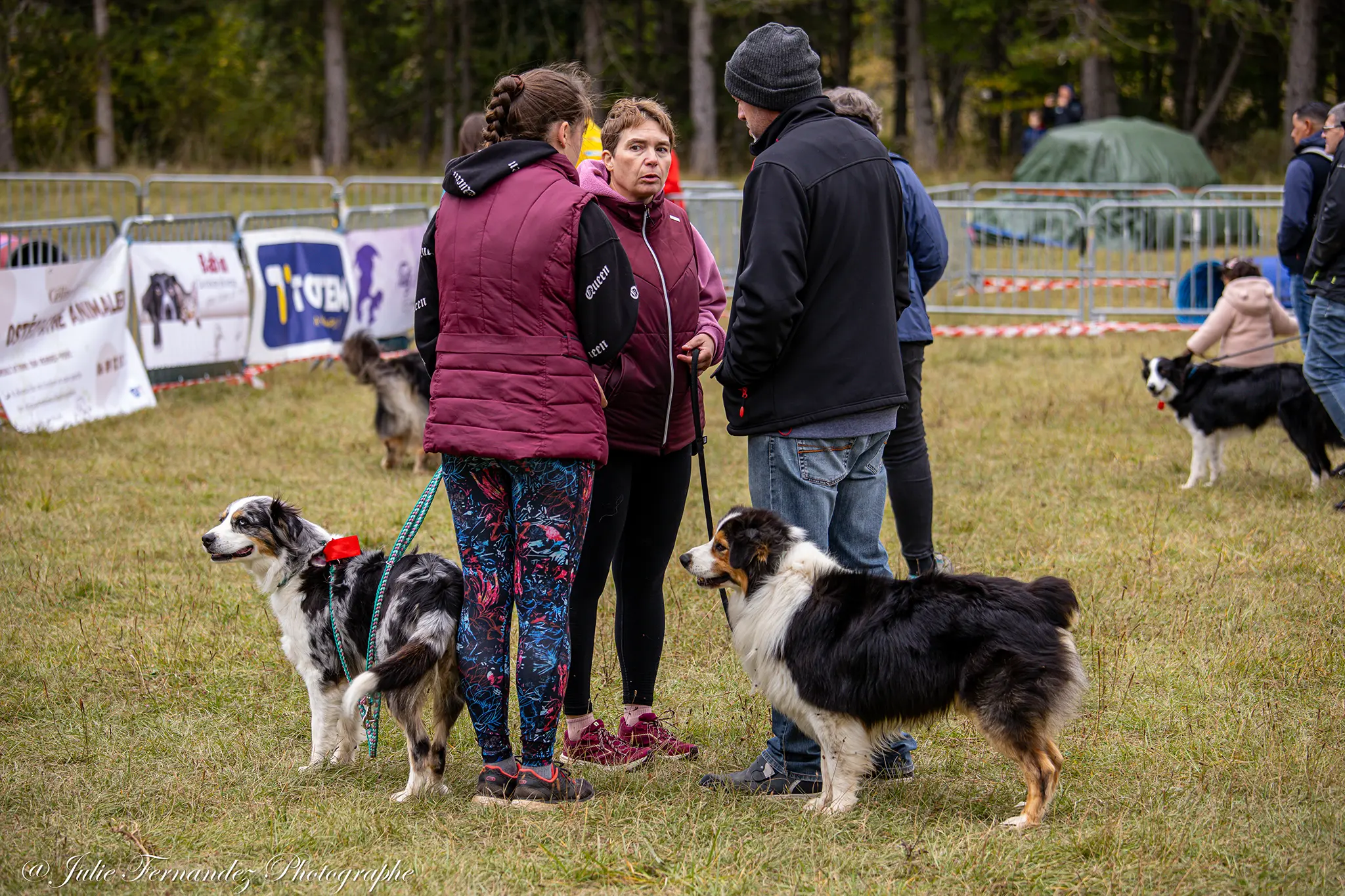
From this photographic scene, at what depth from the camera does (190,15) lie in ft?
99.7

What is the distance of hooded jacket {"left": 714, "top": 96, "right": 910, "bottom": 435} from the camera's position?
3.16m

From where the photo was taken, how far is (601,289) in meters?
3.12

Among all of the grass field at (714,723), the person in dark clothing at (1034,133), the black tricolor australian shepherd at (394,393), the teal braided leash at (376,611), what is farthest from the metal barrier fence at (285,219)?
the person in dark clothing at (1034,133)

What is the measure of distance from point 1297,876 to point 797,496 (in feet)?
5.10

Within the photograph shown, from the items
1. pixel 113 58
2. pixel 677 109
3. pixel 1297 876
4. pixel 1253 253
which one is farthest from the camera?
pixel 677 109

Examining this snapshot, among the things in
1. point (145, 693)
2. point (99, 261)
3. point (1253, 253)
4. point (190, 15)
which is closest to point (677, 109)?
point (190, 15)

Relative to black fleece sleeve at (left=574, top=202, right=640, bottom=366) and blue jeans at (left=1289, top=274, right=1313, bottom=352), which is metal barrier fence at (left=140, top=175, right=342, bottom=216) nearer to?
blue jeans at (left=1289, top=274, right=1313, bottom=352)

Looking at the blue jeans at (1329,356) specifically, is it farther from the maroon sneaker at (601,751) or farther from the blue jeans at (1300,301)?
the maroon sneaker at (601,751)

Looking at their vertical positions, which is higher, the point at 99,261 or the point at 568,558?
the point at 99,261

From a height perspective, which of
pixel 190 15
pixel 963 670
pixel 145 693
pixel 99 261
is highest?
pixel 190 15

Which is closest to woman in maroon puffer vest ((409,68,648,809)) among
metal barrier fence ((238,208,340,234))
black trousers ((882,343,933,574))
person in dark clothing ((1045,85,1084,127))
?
black trousers ((882,343,933,574))

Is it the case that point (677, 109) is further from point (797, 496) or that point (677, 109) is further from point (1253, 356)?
point (797, 496)

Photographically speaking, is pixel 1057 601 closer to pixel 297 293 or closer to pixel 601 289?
pixel 601 289

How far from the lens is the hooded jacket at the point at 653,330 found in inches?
137
